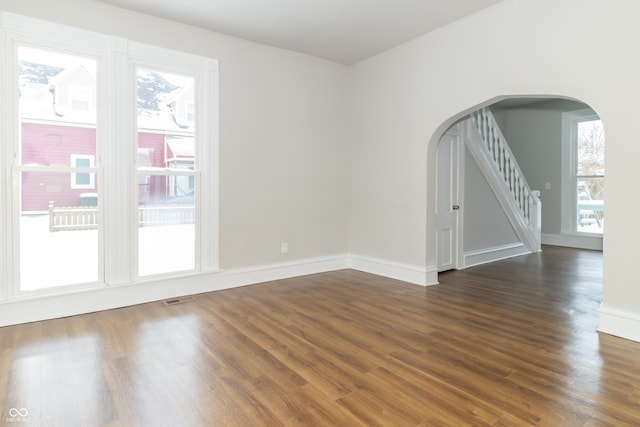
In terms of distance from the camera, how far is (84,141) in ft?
11.9

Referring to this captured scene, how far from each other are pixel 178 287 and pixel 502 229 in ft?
16.9

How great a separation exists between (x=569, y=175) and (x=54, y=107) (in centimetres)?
867

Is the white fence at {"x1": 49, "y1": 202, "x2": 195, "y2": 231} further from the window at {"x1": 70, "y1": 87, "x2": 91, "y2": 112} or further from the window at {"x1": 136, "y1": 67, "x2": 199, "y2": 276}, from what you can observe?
the window at {"x1": 70, "y1": 87, "x2": 91, "y2": 112}

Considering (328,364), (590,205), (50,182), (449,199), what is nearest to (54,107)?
(50,182)

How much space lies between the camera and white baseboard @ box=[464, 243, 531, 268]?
5.73 metres

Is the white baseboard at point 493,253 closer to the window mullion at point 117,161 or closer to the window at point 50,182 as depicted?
the window mullion at point 117,161

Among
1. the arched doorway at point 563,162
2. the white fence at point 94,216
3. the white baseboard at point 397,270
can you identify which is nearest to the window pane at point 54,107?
the white fence at point 94,216

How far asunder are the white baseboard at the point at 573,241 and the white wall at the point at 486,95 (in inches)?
181

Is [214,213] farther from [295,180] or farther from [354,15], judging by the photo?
[354,15]

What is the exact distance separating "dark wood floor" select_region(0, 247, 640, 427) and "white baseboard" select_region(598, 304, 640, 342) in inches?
3.7

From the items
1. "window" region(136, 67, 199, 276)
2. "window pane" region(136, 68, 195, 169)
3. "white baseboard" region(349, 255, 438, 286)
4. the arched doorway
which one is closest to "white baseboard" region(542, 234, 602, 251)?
the arched doorway

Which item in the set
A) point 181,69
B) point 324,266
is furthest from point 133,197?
point 324,266

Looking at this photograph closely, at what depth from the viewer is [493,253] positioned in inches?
242

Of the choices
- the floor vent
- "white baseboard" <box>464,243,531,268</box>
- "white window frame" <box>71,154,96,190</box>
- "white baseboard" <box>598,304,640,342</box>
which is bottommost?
the floor vent
